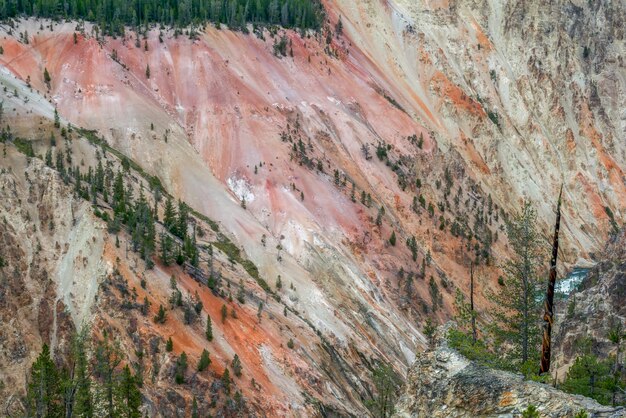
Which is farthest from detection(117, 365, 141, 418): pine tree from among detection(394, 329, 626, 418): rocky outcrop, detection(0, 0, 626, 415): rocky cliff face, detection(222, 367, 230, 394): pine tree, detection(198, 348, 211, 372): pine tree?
detection(394, 329, 626, 418): rocky outcrop

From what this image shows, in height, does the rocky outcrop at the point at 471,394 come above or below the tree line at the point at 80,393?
above

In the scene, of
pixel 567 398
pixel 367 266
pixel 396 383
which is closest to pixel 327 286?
pixel 367 266

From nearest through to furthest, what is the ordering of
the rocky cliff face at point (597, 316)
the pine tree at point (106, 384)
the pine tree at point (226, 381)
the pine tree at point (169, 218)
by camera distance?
the pine tree at point (106, 384) → the rocky cliff face at point (597, 316) → the pine tree at point (226, 381) → the pine tree at point (169, 218)

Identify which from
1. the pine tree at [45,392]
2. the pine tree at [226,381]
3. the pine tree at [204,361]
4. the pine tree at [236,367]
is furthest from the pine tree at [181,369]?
the pine tree at [45,392]

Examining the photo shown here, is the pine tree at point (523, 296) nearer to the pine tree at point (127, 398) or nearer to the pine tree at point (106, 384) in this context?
the pine tree at point (127, 398)

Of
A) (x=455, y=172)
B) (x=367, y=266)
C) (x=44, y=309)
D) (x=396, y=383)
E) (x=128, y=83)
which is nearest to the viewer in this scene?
(x=44, y=309)

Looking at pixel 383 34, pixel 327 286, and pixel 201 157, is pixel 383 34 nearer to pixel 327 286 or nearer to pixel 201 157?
pixel 201 157

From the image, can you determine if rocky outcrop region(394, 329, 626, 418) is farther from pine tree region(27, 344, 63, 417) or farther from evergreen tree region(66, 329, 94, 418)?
pine tree region(27, 344, 63, 417)
